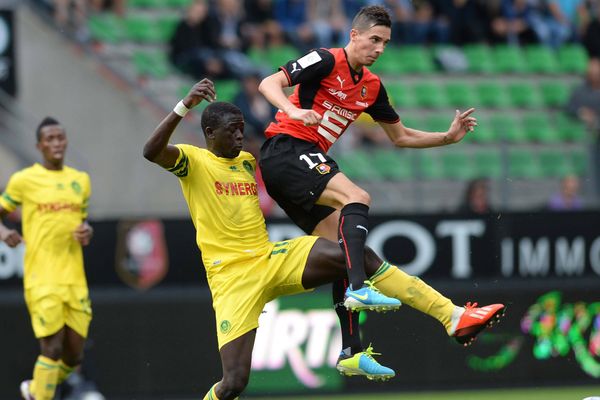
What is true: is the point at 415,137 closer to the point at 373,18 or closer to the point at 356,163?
the point at 373,18

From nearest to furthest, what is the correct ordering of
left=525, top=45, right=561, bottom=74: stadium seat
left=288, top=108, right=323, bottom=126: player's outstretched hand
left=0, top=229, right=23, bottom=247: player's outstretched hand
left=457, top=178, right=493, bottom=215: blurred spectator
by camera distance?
left=288, top=108, right=323, bottom=126: player's outstretched hand
left=0, top=229, right=23, bottom=247: player's outstretched hand
left=457, top=178, right=493, bottom=215: blurred spectator
left=525, top=45, right=561, bottom=74: stadium seat

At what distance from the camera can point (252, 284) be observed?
343 inches

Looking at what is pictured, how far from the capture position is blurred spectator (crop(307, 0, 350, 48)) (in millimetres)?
17219

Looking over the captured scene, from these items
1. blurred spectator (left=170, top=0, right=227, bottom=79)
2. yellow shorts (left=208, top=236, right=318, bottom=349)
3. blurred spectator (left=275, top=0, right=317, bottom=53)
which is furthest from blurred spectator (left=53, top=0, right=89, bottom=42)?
yellow shorts (left=208, top=236, right=318, bottom=349)

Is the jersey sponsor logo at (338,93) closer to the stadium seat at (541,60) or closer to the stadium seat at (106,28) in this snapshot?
the stadium seat at (106,28)

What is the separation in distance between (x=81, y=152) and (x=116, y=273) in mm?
2745

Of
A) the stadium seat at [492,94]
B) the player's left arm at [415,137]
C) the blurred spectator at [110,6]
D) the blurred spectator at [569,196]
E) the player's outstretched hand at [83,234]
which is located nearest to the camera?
the player's left arm at [415,137]

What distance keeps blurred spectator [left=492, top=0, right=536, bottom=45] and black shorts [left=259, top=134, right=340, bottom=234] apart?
10602 mm

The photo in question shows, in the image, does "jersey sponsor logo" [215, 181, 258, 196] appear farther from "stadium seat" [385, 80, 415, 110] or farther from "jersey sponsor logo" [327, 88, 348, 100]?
"stadium seat" [385, 80, 415, 110]

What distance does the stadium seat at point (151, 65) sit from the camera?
1628cm

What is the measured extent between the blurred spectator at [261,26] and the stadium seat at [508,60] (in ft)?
11.0

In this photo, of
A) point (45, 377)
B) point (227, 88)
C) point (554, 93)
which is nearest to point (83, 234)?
point (45, 377)

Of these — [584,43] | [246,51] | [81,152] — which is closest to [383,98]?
[81,152]

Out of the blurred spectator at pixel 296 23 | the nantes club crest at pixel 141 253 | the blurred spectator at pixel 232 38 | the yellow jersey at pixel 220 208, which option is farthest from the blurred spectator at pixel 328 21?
the yellow jersey at pixel 220 208
